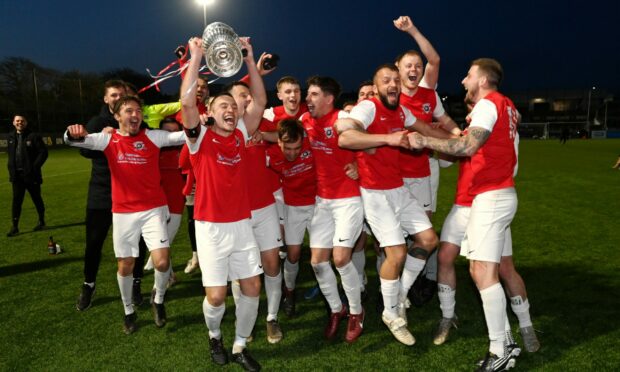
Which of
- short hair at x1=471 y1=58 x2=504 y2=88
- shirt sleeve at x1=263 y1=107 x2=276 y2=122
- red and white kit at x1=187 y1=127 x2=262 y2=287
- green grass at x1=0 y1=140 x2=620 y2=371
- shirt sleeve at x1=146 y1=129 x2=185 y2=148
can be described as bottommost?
green grass at x1=0 y1=140 x2=620 y2=371

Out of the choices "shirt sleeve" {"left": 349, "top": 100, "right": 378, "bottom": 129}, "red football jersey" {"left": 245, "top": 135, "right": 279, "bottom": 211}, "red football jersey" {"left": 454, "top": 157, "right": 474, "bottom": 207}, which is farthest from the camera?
"red football jersey" {"left": 245, "top": 135, "right": 279, "bottom": 211}

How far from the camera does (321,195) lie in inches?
179

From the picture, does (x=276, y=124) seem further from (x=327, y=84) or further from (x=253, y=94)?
(x=253, y=94)

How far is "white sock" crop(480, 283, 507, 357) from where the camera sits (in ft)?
12.0

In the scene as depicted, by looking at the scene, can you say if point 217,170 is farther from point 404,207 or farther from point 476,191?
point 476,191

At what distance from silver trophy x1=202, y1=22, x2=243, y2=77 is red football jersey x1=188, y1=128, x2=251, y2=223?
54cm

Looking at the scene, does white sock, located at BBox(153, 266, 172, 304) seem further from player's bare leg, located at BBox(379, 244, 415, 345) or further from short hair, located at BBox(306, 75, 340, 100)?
short hair, located at BBox(306, 75, 340, 100)

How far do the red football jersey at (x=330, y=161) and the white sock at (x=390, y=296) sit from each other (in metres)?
0.89

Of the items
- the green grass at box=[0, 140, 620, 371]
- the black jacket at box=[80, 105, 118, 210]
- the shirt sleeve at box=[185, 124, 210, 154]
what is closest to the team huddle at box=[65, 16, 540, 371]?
the shirt sleeve at box=[185, 124, 210, 154]

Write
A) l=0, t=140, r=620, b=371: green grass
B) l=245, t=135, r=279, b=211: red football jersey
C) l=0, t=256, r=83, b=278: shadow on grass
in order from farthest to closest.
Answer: l=0, t=256, r=83, b=278: shadow on grass → l=245, t=135, r=279, b=211: red football jersey → l=0, t=140, r=620, b=371: green grass

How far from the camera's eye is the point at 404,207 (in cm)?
445

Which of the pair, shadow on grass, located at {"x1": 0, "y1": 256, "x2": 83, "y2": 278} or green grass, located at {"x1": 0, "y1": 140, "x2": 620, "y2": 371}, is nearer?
green grass, located at {"x1": 0, "y1": 140, "x2": 620, "y2": 371}

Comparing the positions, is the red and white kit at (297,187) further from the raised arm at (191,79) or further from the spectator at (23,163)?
the spectator at (23,163)

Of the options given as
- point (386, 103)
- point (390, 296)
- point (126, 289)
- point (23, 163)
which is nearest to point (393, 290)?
point (390, 296)
